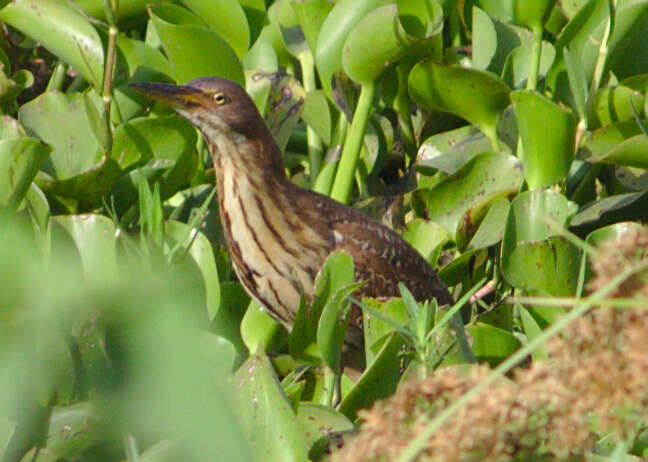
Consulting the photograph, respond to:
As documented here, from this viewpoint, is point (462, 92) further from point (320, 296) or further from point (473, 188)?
point (320, 296)

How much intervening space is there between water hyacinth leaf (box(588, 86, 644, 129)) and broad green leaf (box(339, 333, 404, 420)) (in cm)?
138

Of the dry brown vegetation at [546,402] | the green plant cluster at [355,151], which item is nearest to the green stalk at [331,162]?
the green plant cluster at [355,151]

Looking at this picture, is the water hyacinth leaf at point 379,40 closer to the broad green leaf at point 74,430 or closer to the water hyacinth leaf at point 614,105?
the water hyacinth leaf at point 614,105

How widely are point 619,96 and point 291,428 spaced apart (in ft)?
6.84

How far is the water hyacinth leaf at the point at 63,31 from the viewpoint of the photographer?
139 inches

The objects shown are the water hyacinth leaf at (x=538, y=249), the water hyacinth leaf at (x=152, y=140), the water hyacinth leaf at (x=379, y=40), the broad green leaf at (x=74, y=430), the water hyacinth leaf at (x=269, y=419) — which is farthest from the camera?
the water hyacinth leaf at (x=152, y=140)

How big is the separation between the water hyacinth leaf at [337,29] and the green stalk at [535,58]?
453mm

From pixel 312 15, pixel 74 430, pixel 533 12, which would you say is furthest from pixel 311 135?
pixel 74 430

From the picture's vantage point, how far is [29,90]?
4383 millimetres

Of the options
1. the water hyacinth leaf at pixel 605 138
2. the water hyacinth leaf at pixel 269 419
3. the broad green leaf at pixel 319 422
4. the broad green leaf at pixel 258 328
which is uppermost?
the water hyacinth leaf at pixel 269 419

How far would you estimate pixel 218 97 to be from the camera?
332 cm

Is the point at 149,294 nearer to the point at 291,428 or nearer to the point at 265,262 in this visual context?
the point at 291,428

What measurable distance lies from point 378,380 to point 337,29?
4.36 feet

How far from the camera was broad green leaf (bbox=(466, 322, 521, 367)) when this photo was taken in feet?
9.29
